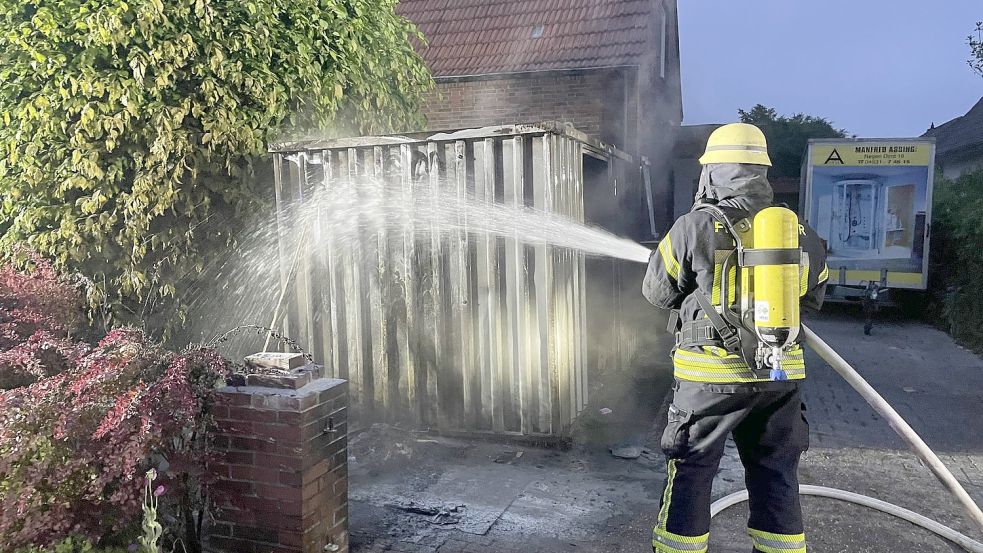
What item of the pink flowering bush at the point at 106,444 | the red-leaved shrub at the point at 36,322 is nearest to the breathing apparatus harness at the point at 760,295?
the pink flowering bush at the point at 106,444

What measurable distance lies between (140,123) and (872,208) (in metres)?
11.3

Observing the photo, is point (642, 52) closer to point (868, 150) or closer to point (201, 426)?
point (868, 150)

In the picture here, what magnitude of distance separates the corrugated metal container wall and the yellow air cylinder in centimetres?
218

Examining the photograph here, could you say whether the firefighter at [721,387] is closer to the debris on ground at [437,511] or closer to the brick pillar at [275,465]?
the debris on ground at [437,511]

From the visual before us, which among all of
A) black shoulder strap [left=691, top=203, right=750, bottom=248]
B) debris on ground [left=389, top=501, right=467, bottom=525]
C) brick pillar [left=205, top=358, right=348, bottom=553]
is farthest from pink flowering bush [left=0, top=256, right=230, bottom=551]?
black shoulder strap [left=691, top=203, right=750, bottom=248]

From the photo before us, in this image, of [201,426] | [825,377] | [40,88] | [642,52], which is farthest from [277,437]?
[642,52]

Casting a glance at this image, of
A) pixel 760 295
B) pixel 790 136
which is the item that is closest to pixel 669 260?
pixel 760 295

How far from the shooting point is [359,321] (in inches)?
216

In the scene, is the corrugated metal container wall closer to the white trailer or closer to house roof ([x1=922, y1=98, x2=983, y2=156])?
the white trailer

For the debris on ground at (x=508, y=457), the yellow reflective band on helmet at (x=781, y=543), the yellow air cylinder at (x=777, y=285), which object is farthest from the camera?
the debris on ground at (x=508, y=457)

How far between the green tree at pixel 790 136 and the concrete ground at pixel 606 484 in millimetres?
15392

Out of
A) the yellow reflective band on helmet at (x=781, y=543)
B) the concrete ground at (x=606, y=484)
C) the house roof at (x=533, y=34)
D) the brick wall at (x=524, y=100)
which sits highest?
the house roof at (x=533, y=34)

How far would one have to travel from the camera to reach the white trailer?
1150 centimetres

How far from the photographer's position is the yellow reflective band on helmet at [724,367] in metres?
3.02
